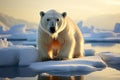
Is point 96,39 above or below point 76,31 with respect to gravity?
below

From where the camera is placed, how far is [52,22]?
3.28 metres

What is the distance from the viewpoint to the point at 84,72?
9.81ft

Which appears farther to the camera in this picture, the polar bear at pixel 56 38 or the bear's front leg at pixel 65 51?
the bear's front leg at pixel 65 51

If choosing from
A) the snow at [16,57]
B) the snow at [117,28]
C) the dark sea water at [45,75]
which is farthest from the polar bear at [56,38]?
the snow at [117,28]

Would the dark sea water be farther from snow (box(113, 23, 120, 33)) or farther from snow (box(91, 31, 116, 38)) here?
snow (box(91, 31, 116, 38))

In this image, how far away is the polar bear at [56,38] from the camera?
11.1 feet

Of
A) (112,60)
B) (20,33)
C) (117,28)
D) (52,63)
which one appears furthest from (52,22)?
(117,28)

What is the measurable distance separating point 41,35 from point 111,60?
920mm

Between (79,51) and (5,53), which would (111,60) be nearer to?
(79,51)

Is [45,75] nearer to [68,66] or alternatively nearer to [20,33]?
[68,66]

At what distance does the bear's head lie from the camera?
3240 mm

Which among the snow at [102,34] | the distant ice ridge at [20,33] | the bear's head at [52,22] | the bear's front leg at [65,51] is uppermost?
the bear's head at [52,22]

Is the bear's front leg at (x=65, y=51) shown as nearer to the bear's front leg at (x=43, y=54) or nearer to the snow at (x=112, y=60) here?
the bear's front leg at (x=43, y=54)

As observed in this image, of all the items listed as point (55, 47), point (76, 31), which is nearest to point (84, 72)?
point (55, 47)
